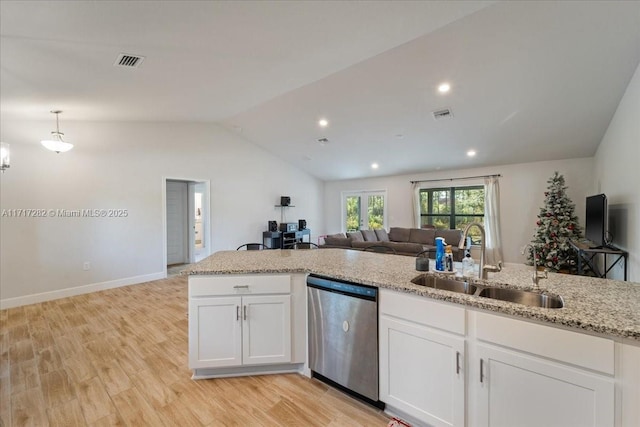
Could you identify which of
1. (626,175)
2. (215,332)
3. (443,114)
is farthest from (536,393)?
(443,114)

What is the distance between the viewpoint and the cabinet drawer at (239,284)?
84.6 inches

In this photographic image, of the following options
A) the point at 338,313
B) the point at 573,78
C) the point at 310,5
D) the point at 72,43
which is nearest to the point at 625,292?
the point at 338,313

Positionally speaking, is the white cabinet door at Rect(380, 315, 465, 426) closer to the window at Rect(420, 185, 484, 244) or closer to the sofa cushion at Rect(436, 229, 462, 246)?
the sofa cushion at Rect(436, 229, 462, 246)

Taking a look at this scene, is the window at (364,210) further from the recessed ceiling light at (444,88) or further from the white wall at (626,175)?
the white wall at (626,175)

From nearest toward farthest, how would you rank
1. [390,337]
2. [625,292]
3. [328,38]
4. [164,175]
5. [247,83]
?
[625,292], [390,337], [328,38], [247,83], [164,175]

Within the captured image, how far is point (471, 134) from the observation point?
16.6 ft

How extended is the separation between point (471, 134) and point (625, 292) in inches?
163

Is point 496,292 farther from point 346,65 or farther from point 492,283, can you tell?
point 346,65

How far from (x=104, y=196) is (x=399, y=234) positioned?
6.52m

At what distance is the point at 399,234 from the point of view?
7.49 m

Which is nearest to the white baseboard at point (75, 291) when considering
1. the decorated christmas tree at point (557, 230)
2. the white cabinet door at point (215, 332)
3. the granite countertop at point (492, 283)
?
the granite countertop at point (492, 283)

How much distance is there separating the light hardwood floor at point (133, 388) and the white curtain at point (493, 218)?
5.90 m

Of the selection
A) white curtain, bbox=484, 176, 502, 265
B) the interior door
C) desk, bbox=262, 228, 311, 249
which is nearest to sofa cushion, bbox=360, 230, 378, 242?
desk, bbox=262, 228, 311, 249

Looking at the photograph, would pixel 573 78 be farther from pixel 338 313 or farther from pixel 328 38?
pixel 338 313
